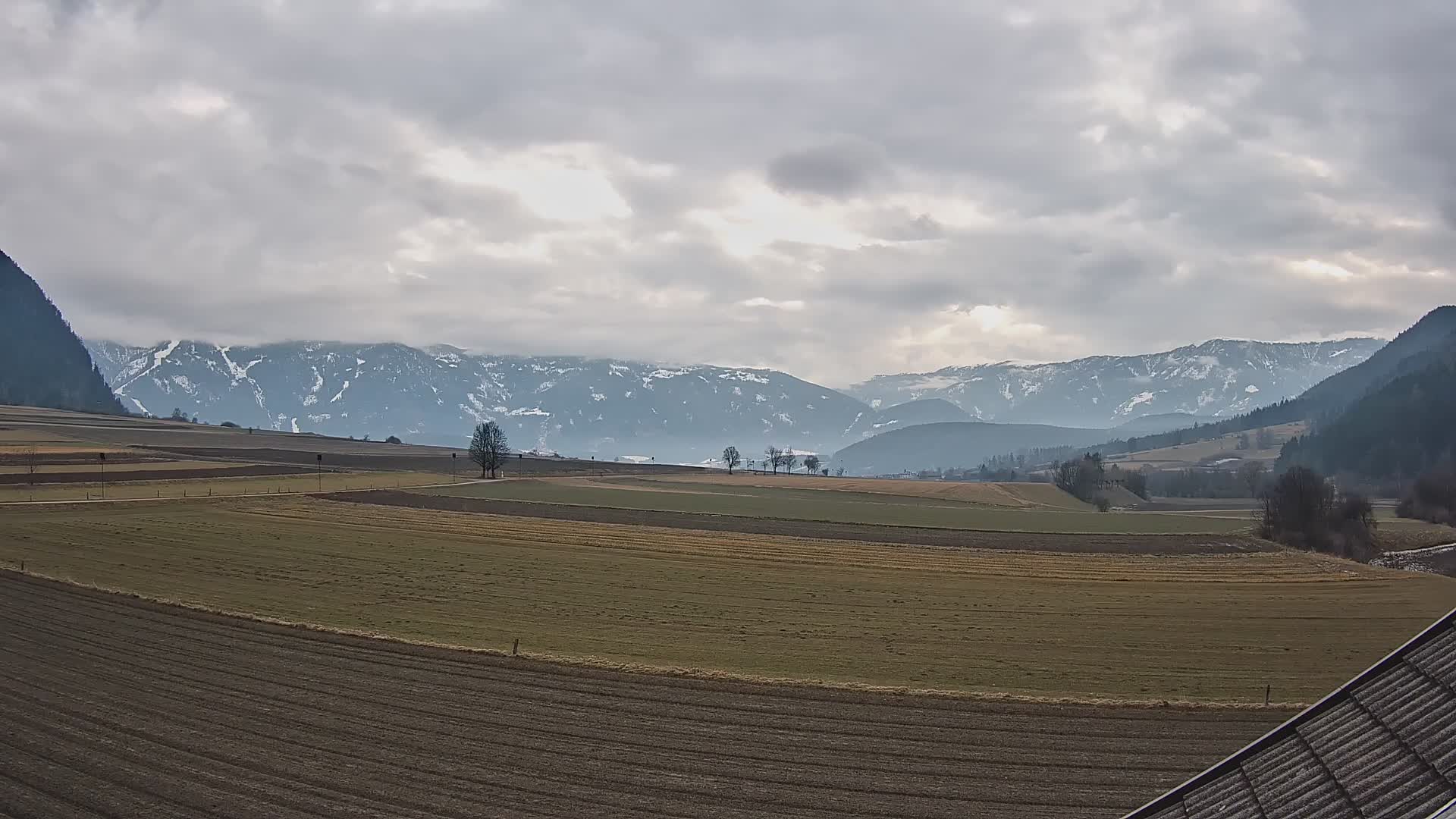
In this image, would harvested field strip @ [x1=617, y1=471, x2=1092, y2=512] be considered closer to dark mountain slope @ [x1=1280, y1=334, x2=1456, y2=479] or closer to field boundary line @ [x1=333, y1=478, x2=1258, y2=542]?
field boundary line @ [x1=333, y1=478, x2=1258, y2=542]

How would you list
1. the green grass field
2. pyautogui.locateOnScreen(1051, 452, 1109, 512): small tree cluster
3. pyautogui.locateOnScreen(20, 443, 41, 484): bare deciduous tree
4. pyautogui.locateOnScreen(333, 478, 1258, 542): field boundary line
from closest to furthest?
pyautogui.locateOnScreen(333, 478, 1258, 542): field boundary line
the green grass field
pyautogui.locateOnScreen(20, 443, 41, 484): bare deciduous tree
pyautogui.locateOnScreen(1051, 452, 1109, 512): small tree cluster

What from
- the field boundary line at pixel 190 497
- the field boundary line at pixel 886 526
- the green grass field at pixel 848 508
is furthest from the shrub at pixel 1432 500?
the field boundary line at pixel 190 497

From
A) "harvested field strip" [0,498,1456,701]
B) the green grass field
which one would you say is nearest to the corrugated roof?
"harvested field strip" [0,498,1456,701]

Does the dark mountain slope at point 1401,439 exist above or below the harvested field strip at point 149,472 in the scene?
above

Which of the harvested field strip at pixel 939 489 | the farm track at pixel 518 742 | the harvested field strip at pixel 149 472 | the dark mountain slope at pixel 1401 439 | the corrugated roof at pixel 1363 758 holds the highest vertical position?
the dark mountain slope at pixel 1401 439

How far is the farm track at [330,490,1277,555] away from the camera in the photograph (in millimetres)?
71000

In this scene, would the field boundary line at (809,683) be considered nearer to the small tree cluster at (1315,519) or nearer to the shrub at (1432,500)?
the small tree cluster at (1315,519)

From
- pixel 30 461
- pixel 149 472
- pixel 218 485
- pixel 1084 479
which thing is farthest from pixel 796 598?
pixel 1084 479

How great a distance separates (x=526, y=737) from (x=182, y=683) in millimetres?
11267

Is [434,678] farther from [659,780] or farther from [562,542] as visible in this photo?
[562,542]

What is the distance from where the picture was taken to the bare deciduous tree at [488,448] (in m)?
145

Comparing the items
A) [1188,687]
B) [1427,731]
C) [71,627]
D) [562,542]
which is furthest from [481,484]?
[1427,731]

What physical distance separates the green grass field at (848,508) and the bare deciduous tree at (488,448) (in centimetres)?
1188

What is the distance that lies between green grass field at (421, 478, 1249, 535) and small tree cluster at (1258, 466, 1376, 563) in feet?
15.2
